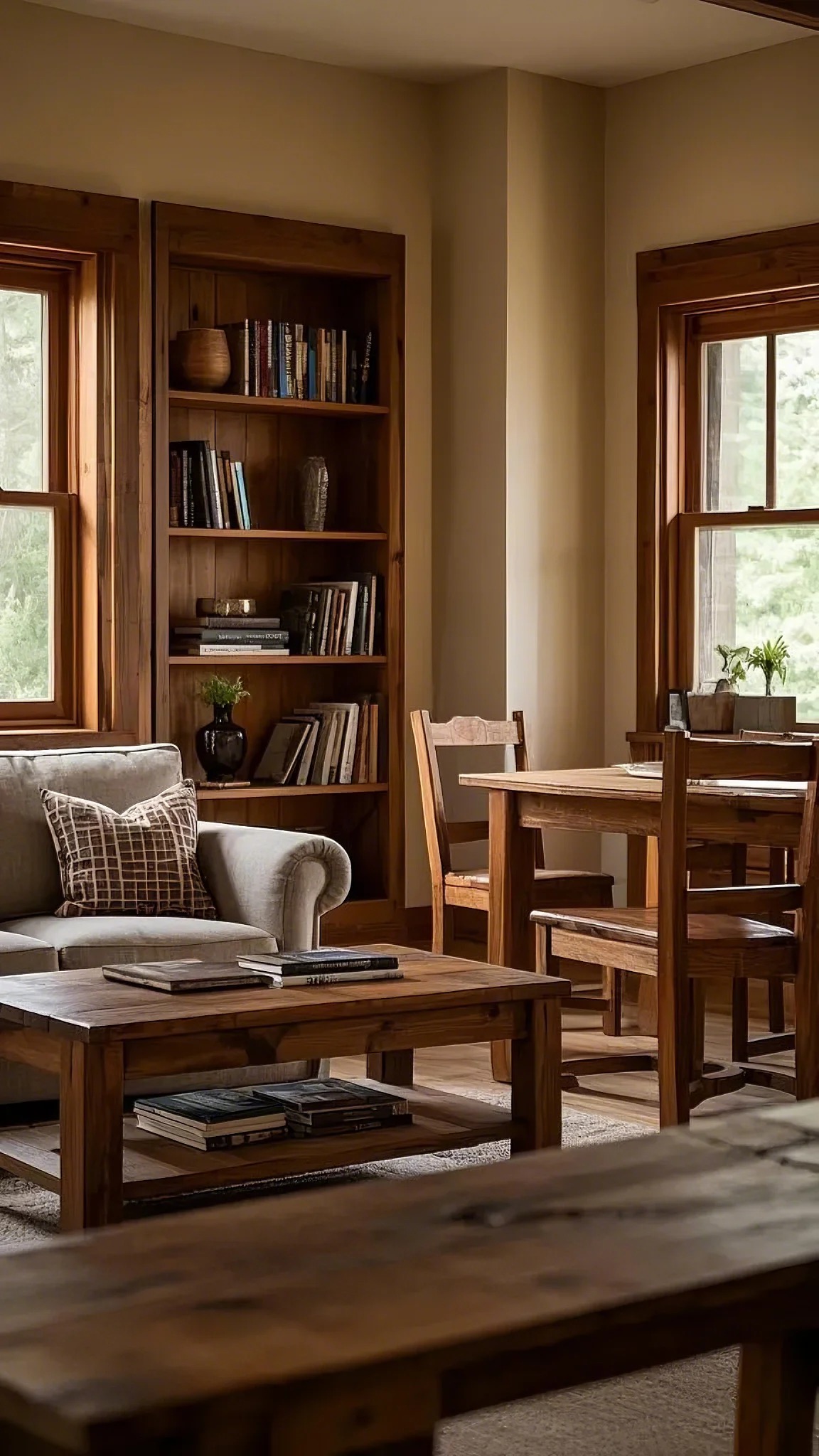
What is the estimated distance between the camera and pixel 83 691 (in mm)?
5621

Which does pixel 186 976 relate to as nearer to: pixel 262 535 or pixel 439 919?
pixel 439 919

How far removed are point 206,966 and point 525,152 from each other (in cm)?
348

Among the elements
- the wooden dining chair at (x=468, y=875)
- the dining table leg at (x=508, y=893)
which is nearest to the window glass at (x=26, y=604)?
the wooden dining chair at (x=468, y=875)

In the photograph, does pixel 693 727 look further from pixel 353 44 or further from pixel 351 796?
pixel 353 44

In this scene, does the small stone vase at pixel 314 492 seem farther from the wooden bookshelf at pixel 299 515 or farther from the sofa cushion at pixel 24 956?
the sofa cushion at pixel 24 956

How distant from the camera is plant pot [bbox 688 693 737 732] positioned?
5.26 m

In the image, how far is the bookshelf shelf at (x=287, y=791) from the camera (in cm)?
575

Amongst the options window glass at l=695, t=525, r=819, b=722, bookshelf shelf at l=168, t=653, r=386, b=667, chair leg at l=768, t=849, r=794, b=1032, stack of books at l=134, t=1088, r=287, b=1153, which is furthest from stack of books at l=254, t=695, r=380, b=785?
stack of books at l=134, t=1088, r=287, b=1153

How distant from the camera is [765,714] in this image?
5.34 meters

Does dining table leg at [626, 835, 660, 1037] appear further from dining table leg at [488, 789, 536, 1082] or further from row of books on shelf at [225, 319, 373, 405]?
row of books on shelf at [225, 319, 373, 405]

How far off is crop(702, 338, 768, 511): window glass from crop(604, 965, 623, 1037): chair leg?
5.36ft

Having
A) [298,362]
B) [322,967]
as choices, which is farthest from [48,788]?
[298,362]

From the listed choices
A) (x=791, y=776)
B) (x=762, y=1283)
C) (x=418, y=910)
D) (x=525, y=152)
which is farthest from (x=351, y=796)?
(x=762, y=1283)

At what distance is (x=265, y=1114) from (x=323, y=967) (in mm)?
289
